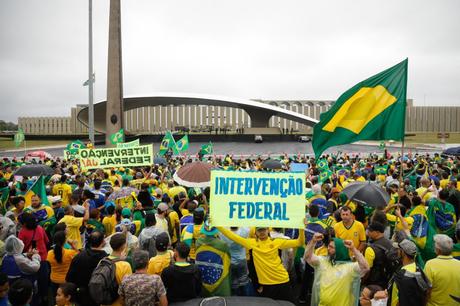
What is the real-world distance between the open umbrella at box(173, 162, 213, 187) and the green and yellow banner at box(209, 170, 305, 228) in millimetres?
2374

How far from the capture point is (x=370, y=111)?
5898 mm

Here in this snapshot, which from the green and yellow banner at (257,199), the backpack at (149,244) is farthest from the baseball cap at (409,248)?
the backpack at (149,244)

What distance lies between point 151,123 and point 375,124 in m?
98.2

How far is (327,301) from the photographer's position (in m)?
3.47

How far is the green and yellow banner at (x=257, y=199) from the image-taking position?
12.2 feet

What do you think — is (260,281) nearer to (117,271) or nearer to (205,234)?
(205,234)

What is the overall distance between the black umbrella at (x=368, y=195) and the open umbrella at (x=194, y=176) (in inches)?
88.3

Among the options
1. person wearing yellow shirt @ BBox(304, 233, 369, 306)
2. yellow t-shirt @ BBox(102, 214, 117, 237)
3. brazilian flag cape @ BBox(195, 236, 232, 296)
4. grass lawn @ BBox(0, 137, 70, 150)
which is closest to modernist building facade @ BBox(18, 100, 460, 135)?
grass lawn @ BBox(0, 137, 70, 150)

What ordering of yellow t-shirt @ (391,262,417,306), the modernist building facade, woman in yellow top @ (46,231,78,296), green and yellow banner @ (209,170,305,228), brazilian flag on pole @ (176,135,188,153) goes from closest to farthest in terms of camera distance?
yellow t-shirt @ (391,262,417,306), green and yellow banner @ (209,170,305,228), woman in yellow top @ (46,231,78,296), brazilian flag on pole @ (176,135,188,153), the modernist building facade

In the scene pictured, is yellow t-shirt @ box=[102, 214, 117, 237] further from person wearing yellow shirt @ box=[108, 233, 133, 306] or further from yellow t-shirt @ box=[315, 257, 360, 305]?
yellow t-shirt @ box=[315, 257, 360, 305]

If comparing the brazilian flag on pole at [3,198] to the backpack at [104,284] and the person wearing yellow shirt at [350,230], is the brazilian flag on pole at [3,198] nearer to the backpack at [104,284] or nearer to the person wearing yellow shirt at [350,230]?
the backpack at [104,284]

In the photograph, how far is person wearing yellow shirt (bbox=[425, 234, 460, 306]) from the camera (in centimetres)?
329

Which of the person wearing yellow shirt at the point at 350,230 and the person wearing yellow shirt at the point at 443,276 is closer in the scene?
the person wearing yellow shirt at the point at 443,276

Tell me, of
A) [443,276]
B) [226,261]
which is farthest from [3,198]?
[443,276]
